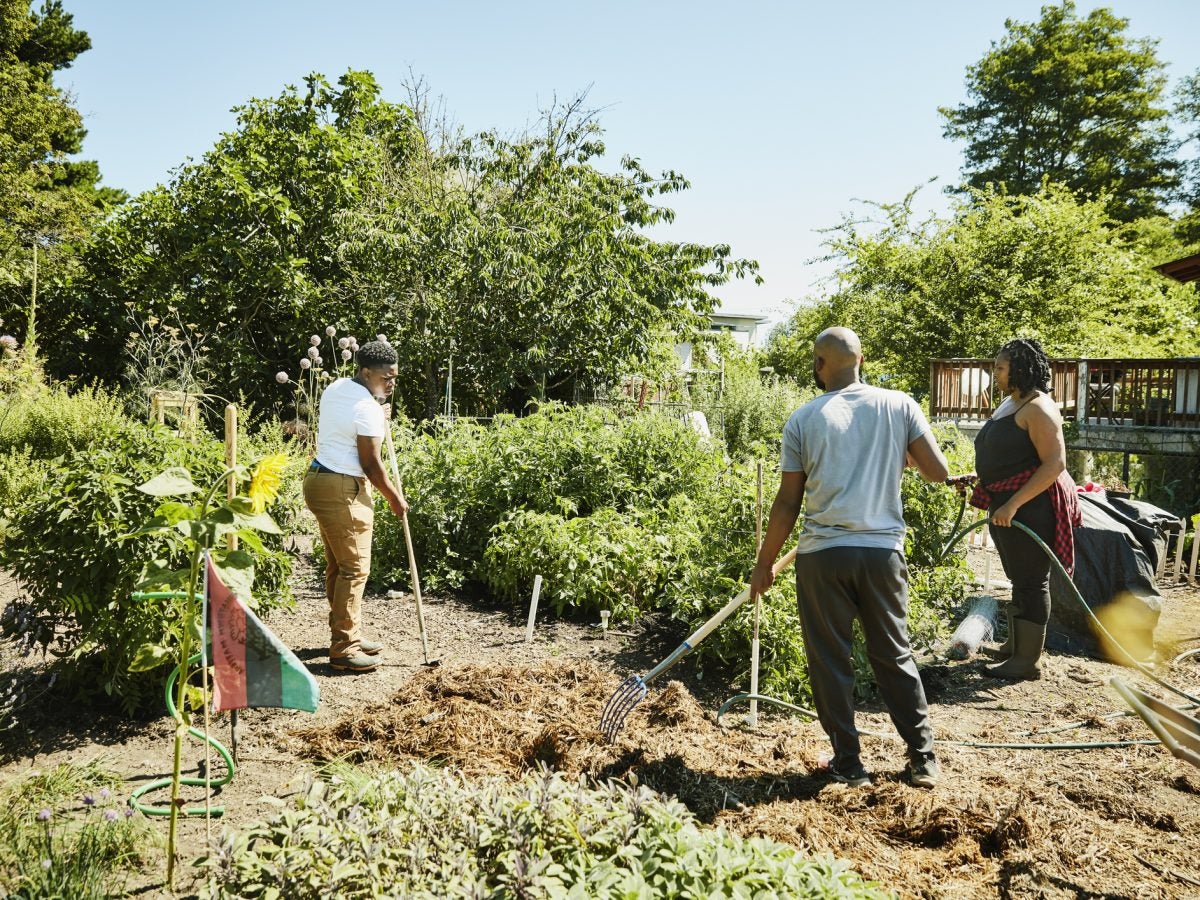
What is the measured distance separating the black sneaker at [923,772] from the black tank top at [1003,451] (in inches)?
85.1

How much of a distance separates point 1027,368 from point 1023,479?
645mm

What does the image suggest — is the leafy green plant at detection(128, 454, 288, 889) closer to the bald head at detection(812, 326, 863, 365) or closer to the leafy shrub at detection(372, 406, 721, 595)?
the bald head at detection(812, 326, 863, 365)

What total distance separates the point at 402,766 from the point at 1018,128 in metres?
38.0

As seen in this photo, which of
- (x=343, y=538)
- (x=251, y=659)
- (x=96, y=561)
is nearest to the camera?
(x=251, y=659)

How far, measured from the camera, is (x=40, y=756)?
3494 millimetres

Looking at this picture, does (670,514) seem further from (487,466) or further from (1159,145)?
(1159,145)

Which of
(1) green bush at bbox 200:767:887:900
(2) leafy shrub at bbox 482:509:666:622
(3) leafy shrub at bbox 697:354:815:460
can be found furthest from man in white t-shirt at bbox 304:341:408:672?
(3) leafy shrub at bbox 697:354:815:460

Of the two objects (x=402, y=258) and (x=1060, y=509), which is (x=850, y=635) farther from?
(x=402, y=258)

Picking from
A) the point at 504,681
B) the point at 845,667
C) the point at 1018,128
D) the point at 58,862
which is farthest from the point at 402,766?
the point at 1018,128

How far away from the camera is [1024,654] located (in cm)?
512

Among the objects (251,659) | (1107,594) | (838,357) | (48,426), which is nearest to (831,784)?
(838,357)

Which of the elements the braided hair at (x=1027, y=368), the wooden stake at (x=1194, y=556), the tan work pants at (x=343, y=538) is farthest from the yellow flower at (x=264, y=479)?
the wooden stake at (x=1194, y=556)

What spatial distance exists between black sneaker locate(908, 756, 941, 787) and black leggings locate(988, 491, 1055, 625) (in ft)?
6.57

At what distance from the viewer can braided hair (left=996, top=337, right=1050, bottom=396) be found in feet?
15.8
